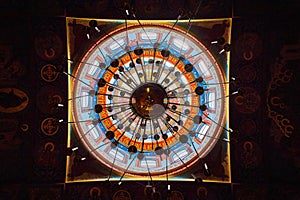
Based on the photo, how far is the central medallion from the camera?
689 centimetres

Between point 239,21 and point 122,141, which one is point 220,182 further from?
point 239,21

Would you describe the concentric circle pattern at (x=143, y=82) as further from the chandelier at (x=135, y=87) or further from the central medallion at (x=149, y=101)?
the central medallion at (x=149, y=101)

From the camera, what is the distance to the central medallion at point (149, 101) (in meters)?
6.89

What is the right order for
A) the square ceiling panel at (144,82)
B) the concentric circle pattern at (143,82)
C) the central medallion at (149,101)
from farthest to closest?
the concentric circle pattern at (143,82), the square ceiling panel at (144,82), the central medallion at (149,101)

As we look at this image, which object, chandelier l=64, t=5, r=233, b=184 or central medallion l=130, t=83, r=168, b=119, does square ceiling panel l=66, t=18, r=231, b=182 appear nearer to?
chandelier l=64, t=5, r=233, b=184

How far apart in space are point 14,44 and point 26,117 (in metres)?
1.51

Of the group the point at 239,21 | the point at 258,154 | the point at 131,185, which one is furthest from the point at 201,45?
the point at 131,185

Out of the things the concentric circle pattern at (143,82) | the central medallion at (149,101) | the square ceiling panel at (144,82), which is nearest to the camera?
the central medallion at (149,101)

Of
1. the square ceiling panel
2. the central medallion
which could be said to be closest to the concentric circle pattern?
Answer: the square ceiling panel

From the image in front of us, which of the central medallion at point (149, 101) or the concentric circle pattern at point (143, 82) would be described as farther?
the concentric circle pattern at point (143, 82)

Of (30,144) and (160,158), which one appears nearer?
(30,144)

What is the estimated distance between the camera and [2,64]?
7473mm

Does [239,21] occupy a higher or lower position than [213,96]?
higher

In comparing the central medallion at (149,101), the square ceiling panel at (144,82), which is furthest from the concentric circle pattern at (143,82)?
the central medallion at (149,101)
